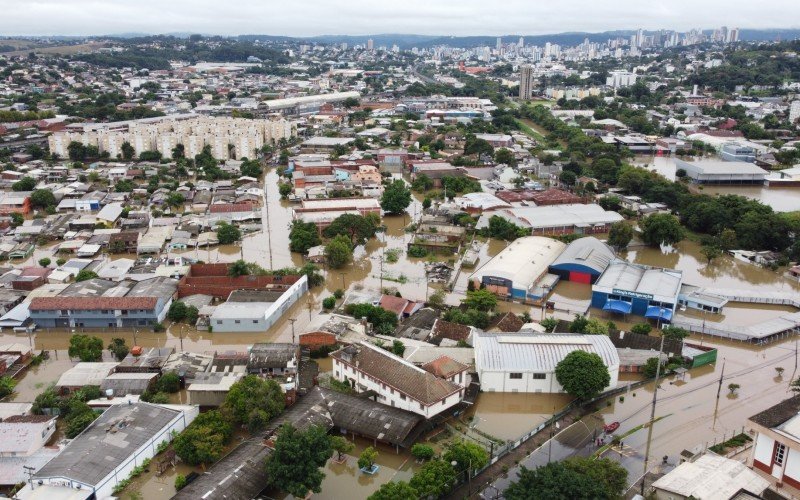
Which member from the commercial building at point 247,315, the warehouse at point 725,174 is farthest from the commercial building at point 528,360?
the warehouse at point 725,174

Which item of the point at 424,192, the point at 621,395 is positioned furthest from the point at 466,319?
the point at 424,192

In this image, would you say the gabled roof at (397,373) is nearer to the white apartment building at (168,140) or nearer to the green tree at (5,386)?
the green tree at (5,386)

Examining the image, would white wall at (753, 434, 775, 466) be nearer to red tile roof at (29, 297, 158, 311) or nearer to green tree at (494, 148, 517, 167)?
red tile roof at (29, 297, 158, 311)

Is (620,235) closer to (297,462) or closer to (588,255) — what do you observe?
(588,255)

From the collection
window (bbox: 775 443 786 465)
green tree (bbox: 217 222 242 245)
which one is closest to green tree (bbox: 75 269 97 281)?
green tree (bbox: 217 222 242 245)

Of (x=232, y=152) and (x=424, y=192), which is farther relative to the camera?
(x=232, y=152)

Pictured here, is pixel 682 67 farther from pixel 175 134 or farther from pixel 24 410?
pixel 24 410
